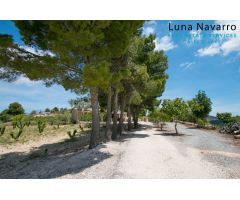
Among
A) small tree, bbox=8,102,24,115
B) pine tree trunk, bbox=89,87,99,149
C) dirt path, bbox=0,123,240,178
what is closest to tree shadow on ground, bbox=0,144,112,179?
dirt path, bbox=0,123,240,178

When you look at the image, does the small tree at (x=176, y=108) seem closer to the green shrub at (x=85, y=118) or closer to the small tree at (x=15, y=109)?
the green shrub at (x=85, y=118)

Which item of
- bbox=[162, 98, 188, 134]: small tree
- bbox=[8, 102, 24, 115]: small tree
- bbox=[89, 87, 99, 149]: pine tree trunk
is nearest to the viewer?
bbox=[89, 87, 99, 149]: pine tree trunk

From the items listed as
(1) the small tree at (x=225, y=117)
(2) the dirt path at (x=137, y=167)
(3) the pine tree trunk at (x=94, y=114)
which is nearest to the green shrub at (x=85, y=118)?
(1) the small tree at (x=225, y=117)

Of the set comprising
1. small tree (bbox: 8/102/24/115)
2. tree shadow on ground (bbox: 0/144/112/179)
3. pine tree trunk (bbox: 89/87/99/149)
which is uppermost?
small tree (bbox: 8/102/24/115)

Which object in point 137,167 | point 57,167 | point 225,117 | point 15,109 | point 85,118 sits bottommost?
point 57,167

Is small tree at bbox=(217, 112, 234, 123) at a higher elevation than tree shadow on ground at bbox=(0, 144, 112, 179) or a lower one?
higher

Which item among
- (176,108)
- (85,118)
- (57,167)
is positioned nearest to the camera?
(57,167)

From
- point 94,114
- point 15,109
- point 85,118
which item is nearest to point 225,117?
point 85,118

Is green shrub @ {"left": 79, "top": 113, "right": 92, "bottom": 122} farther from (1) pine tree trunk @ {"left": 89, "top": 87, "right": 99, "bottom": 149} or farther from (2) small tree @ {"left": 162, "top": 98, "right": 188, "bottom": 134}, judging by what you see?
(1) pine tree trunk @ {"left": 89, "top": 87, "right": 99, "bottom": 149}

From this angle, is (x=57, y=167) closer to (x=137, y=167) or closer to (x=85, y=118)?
(x=137, y=167)

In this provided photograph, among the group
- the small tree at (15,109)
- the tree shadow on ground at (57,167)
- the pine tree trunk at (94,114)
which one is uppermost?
the small tree at (15,109)

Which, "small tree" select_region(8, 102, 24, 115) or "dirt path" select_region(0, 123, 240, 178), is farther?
"small tree" select_region(8, 102, 24, 115)
